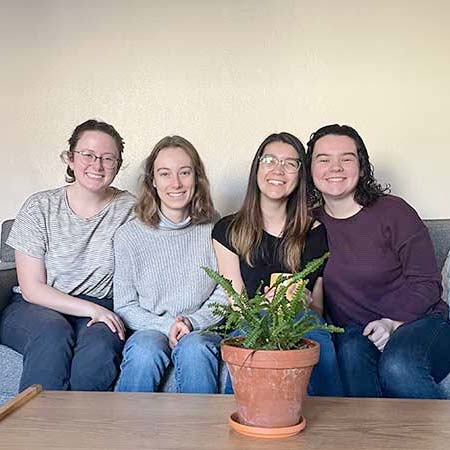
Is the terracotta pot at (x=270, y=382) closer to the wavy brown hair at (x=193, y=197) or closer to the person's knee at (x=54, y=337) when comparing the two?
the person's knee at (x=54, y=337)

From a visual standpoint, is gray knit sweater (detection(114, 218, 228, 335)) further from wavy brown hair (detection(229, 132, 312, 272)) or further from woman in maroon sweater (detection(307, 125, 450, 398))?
woman in maroon sweater (detection(307, 125, 450, 398))

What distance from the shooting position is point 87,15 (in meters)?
3.10

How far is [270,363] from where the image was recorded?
4.30 feet

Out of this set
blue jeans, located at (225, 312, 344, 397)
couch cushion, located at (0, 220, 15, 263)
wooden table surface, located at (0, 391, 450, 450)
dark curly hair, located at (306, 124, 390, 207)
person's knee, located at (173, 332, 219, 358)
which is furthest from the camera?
couch cushion, located at (0, 220, 15, 263)

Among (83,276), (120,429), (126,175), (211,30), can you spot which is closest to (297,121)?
(211,30)

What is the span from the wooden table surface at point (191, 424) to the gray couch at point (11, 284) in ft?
1.83

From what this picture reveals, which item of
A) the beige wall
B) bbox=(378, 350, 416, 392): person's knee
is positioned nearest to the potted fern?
bbox=(378, 350, 416, 392): person's knee

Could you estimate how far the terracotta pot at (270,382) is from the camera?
1314 mm

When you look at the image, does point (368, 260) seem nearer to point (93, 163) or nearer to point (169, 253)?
point (169, 253)

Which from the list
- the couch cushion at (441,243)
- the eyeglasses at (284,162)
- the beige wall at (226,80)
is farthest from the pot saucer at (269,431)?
the beige wall at (226,80)

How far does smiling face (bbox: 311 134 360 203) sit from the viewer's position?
7.59ft

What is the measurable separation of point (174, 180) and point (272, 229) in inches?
14.3

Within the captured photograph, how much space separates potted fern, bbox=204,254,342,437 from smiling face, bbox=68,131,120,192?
1.11 metres

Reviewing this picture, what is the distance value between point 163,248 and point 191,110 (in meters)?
0.91
